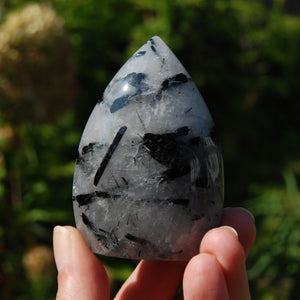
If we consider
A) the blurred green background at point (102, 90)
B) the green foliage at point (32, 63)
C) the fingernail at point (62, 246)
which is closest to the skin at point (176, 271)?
the fingernail at point (62, 246)

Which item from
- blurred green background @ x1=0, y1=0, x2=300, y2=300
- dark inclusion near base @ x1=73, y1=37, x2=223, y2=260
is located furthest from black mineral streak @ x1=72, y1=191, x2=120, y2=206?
blurred green background @ x1=0, y1=0, x2=300, y2=300

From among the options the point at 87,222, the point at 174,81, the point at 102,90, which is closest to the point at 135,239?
the point at 87,222

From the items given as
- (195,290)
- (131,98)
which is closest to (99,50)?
(131,98)

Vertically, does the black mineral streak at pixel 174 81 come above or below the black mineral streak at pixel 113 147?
above

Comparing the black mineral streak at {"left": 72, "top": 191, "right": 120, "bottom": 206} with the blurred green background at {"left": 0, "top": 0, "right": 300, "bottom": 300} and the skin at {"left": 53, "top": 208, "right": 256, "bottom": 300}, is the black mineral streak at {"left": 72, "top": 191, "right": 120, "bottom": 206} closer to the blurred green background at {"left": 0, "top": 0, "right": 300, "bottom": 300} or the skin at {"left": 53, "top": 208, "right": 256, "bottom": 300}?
the skin at {"left": 53, "top": 208, "right": 256, "bottom": 300}

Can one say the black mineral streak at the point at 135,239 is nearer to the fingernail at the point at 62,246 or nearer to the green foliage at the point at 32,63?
the fingernail at the point at 62,246

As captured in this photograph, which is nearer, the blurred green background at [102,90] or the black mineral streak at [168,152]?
the black mineral streak at [168,152]

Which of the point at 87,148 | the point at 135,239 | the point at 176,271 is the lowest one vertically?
the point at 176,271

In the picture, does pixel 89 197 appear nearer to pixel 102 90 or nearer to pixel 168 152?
pixel 168 152
